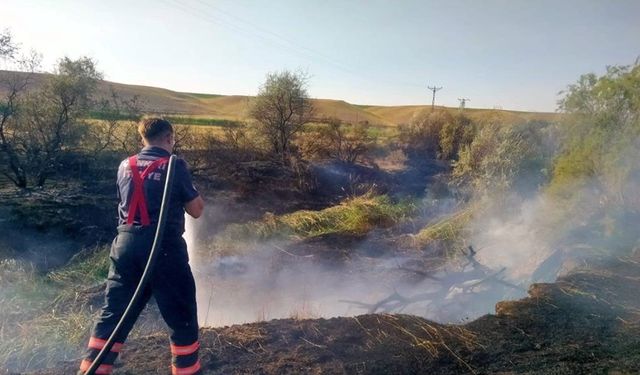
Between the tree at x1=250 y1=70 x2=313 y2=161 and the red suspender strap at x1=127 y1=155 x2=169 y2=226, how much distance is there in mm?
18792

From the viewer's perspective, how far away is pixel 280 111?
2244 cm

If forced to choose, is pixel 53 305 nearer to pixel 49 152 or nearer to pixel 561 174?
pixel 561 174

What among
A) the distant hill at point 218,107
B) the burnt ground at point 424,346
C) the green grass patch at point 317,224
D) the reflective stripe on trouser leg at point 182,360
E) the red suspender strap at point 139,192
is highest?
the distant hill at point 218,107

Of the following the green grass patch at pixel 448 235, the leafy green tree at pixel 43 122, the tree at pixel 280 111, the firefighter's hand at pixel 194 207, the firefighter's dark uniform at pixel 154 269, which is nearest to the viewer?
the firefighter's dark uniform at pixel 154 269

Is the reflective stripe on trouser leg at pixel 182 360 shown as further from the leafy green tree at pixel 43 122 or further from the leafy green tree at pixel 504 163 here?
the leafy green tree at pixel 43 122

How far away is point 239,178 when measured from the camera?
19.6 m

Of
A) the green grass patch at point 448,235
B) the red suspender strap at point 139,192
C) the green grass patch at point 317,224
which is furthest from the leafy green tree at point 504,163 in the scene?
the red suspender strap at point 139,192

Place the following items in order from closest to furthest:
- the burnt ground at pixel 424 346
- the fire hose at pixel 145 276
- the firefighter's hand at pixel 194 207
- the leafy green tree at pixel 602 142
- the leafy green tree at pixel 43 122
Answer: the fire hose at pixel 145 276 < the firefighter's hand at pixel 194 207 < the burnt ground at pixel 424 346 < the leafy green tree at pixel 602 142 < the leafy green tree at pixel 43 122

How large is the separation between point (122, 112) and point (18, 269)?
10.8 m

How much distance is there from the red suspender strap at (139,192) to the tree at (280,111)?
18.8 meters

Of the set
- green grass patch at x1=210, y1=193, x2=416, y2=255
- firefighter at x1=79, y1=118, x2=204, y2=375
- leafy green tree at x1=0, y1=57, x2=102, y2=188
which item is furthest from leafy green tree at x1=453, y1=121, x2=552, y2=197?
leafy green tree at x1=0, y1=57, x2=102, y2=188

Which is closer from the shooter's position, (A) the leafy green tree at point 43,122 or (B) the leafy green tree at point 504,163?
(B) the leafy green tree at point 504,163

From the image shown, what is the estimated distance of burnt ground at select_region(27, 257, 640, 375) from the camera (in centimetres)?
389

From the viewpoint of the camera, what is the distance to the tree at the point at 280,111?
878 inches
